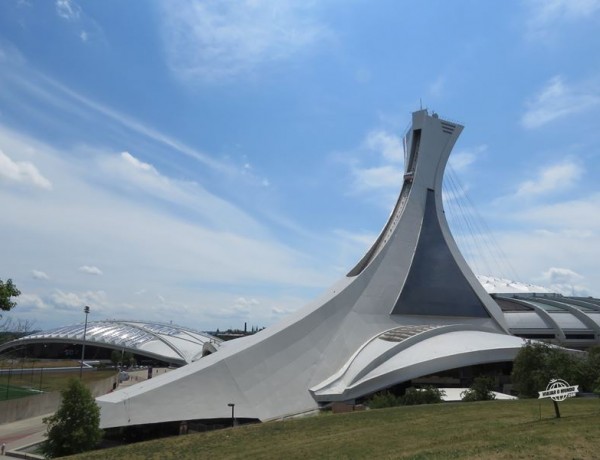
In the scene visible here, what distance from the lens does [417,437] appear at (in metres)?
12.5

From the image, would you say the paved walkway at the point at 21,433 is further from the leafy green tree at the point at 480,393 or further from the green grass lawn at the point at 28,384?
the leafy green tree at the point at 480,393

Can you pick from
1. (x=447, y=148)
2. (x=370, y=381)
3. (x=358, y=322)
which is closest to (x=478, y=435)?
(x=370, y=381)

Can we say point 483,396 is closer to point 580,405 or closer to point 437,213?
point 580,405

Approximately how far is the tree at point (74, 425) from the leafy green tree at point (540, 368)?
1780 centimetres

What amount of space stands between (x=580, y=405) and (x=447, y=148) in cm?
2464

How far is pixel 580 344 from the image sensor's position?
38.8 m

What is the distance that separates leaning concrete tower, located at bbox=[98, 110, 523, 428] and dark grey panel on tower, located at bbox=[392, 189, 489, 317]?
7cm

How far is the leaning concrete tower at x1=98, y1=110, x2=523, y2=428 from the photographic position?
20922mm

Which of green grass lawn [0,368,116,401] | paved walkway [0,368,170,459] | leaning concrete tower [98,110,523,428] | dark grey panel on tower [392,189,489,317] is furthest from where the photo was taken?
green grass lawn [0,368,116,401]

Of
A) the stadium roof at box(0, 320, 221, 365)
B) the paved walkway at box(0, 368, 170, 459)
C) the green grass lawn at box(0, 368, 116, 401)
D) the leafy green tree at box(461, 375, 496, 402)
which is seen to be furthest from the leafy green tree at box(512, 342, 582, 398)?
the stadium roof at box(0, 320, 221, 365)

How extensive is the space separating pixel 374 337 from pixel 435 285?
7.10 meters

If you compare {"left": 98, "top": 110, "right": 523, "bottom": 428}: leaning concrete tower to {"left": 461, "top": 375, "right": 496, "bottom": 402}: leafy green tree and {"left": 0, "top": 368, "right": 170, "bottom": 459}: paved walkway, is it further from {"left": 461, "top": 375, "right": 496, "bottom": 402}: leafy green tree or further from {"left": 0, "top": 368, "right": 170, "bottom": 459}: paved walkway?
{"left": 0, "top": 368, "right": 170, "bottom": 459}: paved walkway

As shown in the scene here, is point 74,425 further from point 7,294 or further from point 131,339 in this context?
point 131,339

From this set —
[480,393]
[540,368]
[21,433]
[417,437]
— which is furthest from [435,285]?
[21,433]
